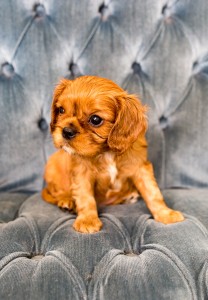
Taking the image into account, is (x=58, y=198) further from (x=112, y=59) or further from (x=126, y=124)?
(x=112, y=59)

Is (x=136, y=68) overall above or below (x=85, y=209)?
above

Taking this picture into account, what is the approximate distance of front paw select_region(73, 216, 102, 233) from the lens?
1.20 metres

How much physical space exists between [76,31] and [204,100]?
1.95 ft

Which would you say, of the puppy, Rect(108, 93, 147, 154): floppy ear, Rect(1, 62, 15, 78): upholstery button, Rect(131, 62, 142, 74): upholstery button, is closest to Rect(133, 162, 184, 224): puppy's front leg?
the puppy

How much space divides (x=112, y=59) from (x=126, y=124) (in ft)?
1.48

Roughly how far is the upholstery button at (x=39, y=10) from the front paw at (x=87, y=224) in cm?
86

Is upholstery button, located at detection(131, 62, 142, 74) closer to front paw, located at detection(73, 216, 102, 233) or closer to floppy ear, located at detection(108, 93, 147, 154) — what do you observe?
floppy ear, located at detection(108, 93, 147, 154)

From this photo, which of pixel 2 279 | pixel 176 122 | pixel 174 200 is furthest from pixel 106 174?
pixel 2 279

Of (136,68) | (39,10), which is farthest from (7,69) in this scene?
(136,68)

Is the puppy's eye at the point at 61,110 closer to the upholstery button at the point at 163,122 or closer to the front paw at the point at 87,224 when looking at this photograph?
the front paw at the point at 87,224

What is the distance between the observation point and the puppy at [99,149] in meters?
1.23

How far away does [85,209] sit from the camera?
1315 millimetres

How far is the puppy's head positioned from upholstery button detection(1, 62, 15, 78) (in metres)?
0.43

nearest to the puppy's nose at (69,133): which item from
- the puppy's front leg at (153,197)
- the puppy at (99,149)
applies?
the puppy at (99,149)
